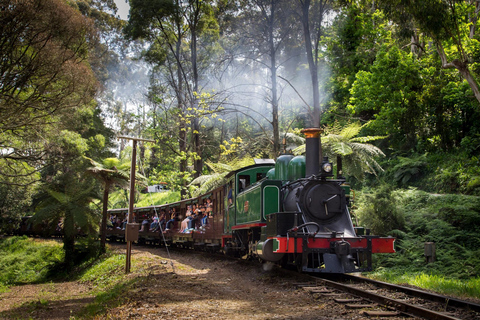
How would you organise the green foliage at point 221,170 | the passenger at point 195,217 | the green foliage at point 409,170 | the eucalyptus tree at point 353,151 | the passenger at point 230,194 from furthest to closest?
the green foliage at point 409,170, the green foliage at point 221,170, the passenger at point 195,217, the passenger at point 230,194, the eucalyptus tree at point 353,151

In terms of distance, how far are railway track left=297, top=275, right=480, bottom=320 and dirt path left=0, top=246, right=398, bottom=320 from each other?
27 cm

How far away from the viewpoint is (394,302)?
578 centimetres

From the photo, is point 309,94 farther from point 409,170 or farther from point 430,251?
point 430,251

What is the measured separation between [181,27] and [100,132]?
48.7 feet

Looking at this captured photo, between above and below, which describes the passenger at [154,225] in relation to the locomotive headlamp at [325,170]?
below

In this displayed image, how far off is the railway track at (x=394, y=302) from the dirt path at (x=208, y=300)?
0.89 feet

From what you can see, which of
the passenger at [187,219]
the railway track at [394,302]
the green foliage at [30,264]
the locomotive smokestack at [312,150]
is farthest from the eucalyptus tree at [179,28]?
the railway track at [394,302]

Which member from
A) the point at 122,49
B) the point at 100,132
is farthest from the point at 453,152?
the point at 122,49

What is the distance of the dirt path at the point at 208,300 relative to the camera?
5.79 m

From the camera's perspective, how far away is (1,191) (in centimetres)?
2734

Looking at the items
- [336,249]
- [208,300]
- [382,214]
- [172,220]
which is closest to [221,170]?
[172,220]

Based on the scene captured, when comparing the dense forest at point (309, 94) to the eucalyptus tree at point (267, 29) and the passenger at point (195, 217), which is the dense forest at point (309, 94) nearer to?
the eucalyptus tree at point (267, 29)

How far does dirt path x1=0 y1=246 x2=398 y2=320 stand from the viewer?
579 cm

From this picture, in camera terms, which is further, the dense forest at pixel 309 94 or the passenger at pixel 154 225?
the passenger at pixel 154 225
